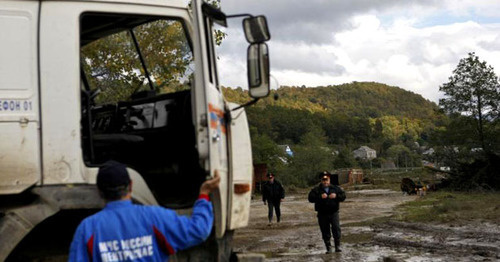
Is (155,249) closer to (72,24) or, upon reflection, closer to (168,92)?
(72,24)

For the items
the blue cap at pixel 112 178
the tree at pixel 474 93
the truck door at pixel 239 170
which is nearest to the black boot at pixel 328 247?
the truck door at pixel 239 170

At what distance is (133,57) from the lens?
6539 millimetres

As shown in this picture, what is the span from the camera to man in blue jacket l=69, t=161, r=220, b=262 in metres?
3.54

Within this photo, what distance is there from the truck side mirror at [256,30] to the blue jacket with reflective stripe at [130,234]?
1992mm

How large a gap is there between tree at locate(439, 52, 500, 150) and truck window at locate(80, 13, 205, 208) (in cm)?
5192

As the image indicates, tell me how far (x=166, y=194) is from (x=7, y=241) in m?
1.26

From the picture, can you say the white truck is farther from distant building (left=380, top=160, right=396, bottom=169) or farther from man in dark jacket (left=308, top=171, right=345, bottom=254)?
distant building (left=380, top=160, right=396, bottom=169)

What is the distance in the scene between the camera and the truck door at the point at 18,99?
15.7 feet

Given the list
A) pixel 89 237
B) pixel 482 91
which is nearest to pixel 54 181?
pixel 89 237

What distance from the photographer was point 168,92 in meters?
6.12

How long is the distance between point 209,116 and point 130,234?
5.59ft

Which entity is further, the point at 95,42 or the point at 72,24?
the point at 95,42

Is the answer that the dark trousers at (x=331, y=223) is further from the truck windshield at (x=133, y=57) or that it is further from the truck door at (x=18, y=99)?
the truck door at (x=18, y=99)

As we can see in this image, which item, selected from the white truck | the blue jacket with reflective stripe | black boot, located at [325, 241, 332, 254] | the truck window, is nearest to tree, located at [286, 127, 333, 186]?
black boot, located at [325, 241, 332, 254]
